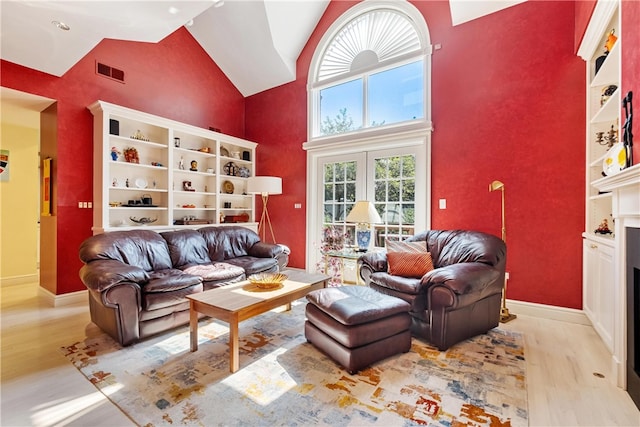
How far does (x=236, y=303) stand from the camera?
222 cm

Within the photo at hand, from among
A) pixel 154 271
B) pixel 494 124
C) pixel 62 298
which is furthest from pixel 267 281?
pixel 494 124

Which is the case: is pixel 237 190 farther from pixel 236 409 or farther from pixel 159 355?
pixel 236 409

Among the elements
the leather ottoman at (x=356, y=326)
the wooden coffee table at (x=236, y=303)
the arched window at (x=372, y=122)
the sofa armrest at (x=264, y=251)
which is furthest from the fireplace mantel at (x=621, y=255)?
the sofa armrest at (x=264, y=251)

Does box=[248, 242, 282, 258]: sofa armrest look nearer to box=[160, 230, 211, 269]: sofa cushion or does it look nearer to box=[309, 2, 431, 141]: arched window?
box=[160, 230, 211, 269]: sofa cushion

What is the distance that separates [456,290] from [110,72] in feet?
16.4

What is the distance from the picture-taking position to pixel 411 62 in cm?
412

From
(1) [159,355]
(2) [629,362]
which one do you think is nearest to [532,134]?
(2) [629,362]

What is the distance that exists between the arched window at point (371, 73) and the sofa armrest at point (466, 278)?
2041mm

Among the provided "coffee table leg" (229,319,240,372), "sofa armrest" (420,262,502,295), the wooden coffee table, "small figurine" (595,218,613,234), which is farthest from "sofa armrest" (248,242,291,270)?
"small figurine" (595,218,613,234)

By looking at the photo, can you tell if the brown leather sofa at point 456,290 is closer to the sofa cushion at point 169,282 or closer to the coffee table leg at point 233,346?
the coffee table leg at point 233,346

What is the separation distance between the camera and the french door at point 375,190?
4051 mm

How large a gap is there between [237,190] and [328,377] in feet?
14.4

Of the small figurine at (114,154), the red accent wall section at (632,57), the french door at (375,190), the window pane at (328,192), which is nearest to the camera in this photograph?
the red accent wall section at (632,57)

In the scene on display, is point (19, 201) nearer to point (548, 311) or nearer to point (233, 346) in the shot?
point (233, 346)
